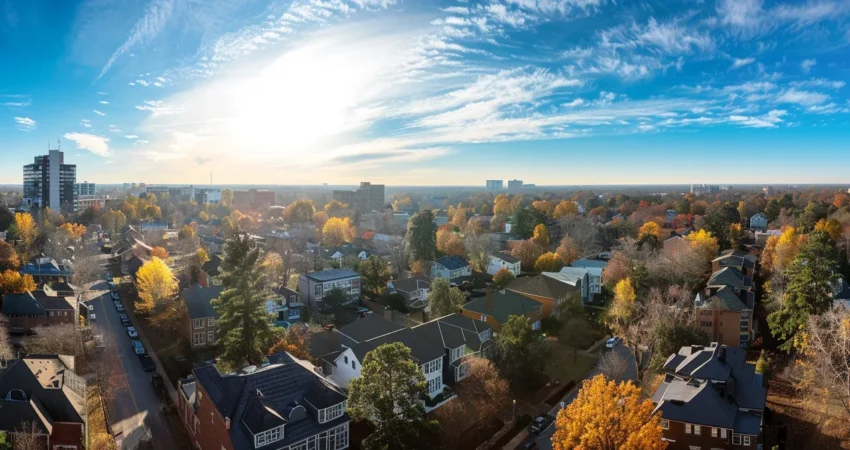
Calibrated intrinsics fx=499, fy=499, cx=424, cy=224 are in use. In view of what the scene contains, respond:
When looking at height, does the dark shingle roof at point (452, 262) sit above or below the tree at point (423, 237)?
below

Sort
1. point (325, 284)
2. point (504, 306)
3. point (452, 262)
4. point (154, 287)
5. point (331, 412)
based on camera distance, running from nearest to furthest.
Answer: point (331, 412) < point (504, 306) < point (154, 287) < point (325, 284) < point (452, 262)

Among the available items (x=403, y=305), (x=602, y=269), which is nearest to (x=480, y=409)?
(x=403, y=305)

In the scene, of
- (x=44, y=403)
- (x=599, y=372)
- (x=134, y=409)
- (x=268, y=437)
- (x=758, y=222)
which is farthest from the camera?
(x=758, y=222)

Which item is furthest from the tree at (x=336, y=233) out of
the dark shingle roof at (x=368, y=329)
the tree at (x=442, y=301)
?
the dark shingle roof at (x=368, y=329)

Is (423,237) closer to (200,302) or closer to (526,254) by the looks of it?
(526,254)

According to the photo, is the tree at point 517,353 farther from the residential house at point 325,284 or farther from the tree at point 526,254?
the tree at point 526,254

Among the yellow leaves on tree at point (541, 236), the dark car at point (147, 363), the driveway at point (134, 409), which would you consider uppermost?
the yellow leaves on tree at point (541, 236)

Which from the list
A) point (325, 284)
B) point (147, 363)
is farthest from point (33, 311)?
point (325, 284)

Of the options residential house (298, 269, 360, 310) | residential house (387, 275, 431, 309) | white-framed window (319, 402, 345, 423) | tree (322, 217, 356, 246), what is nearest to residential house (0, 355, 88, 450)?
white-framed window (319, 402, 345, 423)
